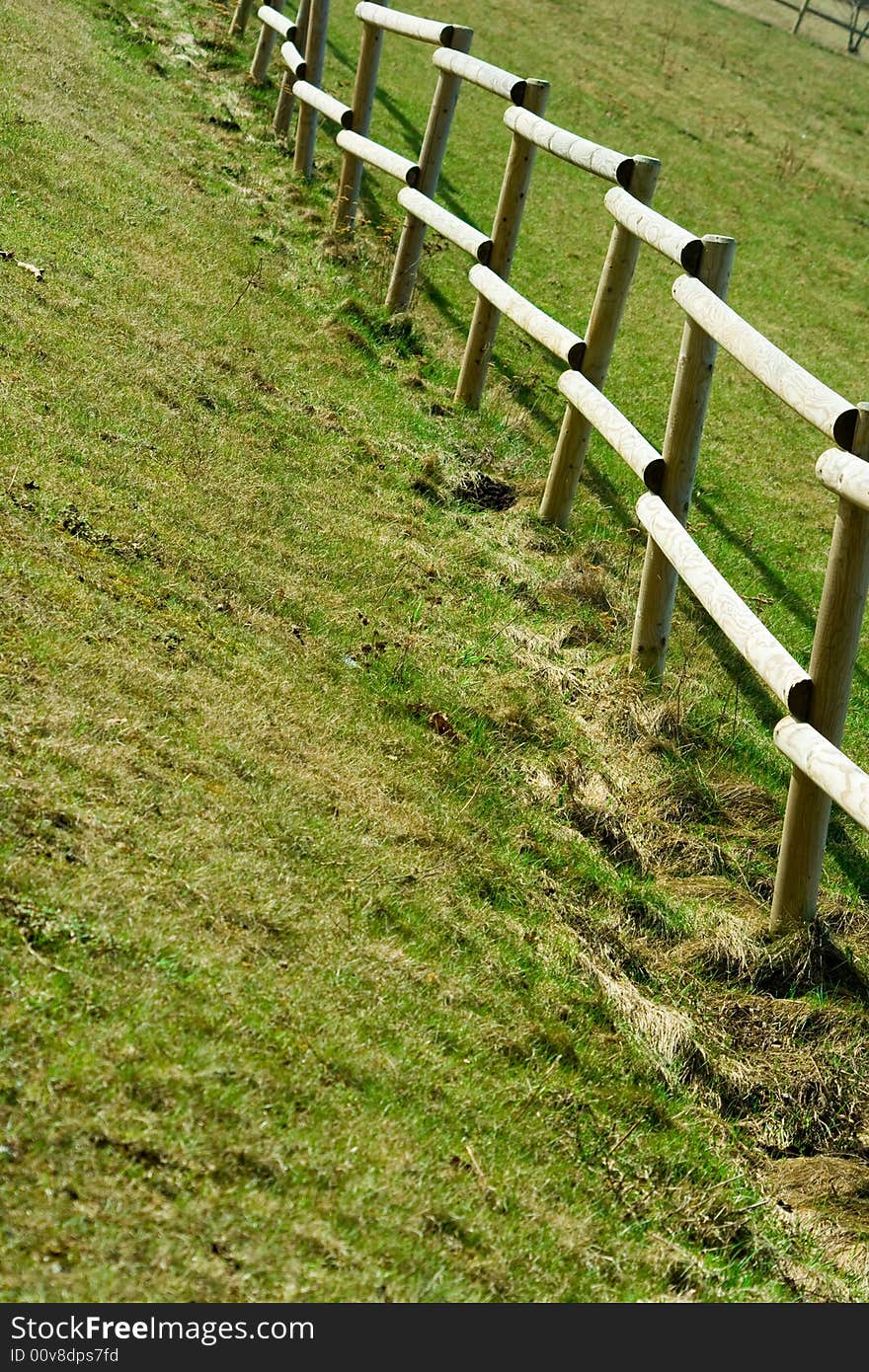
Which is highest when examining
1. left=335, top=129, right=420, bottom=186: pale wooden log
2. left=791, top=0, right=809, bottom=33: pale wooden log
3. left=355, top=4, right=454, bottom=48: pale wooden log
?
left=791, top=0, right=809, bottom=33: pale wooden log

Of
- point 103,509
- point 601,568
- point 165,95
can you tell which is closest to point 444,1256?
point 103,509

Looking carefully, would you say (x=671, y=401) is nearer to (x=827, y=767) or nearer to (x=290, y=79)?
(x=827, y=767)

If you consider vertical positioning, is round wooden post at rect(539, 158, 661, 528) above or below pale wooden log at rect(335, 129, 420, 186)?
below

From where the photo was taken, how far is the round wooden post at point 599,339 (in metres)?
7.83

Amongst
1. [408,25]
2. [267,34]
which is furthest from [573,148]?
[267,34]

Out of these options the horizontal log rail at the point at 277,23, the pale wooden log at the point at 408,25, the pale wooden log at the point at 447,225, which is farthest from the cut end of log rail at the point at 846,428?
the horizontal log rail at the point at 277,23

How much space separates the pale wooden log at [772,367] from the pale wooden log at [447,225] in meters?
2.98

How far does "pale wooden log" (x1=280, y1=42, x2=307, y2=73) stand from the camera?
43.5ft

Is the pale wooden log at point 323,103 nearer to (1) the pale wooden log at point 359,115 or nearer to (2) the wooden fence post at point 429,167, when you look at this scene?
(1) the pale wooden log at point 359,115

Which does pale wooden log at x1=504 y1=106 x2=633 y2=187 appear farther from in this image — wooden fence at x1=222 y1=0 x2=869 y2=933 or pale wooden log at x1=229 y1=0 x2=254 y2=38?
pale wooden log at x1=229 y1=0 x2=254 y2=38

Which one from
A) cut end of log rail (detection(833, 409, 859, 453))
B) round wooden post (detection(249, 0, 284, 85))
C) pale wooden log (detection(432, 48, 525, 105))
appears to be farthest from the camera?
round wooden post (detection(249, 0, 284, 85))

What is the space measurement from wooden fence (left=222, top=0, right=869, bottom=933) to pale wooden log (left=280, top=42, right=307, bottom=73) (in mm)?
864

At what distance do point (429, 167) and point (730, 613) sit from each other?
6066 millimetres

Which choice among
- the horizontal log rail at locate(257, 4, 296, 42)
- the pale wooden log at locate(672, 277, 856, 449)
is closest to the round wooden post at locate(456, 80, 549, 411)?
the pale wooden log at locate(672, 277, 856, 449)
